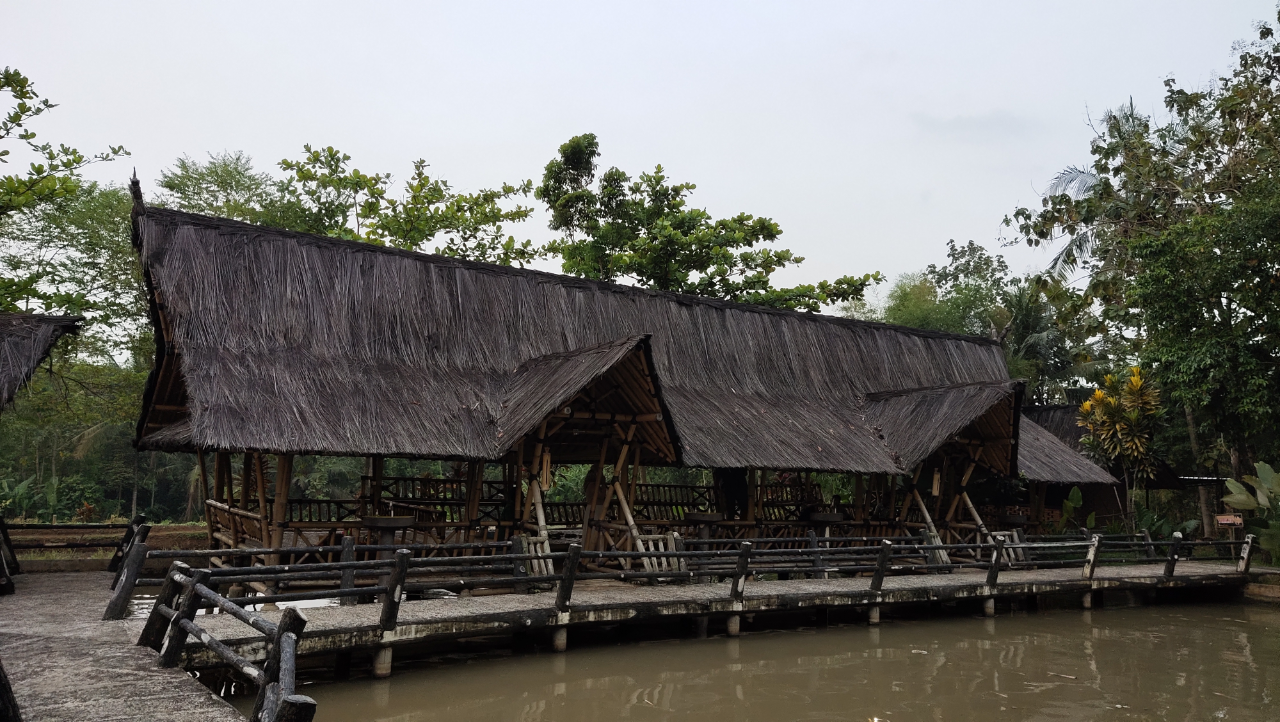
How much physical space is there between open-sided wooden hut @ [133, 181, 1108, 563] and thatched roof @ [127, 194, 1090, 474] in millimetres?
31

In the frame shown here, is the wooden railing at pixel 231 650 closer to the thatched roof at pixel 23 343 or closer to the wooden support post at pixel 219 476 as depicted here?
the thatched roof at pixel 23 343

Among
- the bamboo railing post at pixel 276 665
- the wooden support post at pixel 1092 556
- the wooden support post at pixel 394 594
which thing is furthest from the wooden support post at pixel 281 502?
the wooden support post at pixel 1092 556

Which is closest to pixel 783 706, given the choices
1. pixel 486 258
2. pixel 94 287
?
pixel 486 258

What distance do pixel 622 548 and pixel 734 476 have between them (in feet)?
14.4

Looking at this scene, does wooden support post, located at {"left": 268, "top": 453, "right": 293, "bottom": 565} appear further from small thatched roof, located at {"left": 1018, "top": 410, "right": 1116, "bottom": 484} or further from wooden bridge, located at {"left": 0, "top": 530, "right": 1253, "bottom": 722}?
small thatched roof, located at {"left": 1018, "top": 410, "right": 1116, "bottom": 484}

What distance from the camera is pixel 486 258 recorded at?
23359 millimetres

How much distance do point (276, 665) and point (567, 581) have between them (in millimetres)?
4736

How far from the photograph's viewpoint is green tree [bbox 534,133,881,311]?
22250mm

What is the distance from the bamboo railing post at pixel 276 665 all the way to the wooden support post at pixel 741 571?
20.8ft

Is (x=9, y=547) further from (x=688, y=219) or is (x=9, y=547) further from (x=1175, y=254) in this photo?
(x=1175, y=254)

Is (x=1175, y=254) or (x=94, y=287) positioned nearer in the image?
(x=1175, y=254)

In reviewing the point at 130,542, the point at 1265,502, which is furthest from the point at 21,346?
the point at 1265,502

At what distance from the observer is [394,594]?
805 cm

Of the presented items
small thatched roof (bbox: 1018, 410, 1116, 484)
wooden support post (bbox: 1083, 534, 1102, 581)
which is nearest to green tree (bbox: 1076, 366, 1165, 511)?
small thatched roof (bbox: 1018, 410, 1116, 484)
